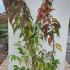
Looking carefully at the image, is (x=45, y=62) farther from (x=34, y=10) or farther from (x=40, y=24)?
(x=34, y=10)

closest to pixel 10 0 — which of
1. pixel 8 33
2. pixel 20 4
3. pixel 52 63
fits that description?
pixel 20 4

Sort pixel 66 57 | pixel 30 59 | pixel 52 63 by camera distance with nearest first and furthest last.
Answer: pixel 52 63 < pixel 30 59 < pixel 66 57

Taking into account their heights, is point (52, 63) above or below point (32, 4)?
below

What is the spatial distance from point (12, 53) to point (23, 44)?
0.59 feet

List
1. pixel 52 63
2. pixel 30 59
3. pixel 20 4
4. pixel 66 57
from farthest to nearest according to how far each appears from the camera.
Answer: pixel 66 57
pixel 30 59
pixel 52 63
pixel 20 4

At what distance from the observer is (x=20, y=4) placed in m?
1.68

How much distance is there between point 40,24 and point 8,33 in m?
0.45

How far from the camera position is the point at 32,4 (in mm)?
1908

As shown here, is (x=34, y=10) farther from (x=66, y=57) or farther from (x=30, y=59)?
(x=66, y=57)

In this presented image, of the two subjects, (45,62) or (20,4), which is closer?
(20,4)

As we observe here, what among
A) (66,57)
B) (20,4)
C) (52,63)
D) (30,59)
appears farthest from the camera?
(66,57)

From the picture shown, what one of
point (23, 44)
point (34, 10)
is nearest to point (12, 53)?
point (23, 44)

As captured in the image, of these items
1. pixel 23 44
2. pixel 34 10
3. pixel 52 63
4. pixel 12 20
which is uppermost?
pixel 34 10

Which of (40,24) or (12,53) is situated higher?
(40,24)
